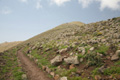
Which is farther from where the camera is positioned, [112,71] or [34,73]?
[34,73]

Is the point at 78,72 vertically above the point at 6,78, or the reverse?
the point at 6,78

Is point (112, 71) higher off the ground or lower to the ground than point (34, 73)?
higher

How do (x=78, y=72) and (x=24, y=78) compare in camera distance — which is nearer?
(x=78, y=72)

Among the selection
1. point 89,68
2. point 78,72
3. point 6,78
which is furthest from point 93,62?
point 6,78

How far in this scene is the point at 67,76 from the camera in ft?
25.9

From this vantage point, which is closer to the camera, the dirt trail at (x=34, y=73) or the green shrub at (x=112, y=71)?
the green shrub at (x=112, y=71)

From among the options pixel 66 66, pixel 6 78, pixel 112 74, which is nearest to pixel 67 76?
pixel 66 66

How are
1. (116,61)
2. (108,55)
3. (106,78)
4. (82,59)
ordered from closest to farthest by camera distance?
(106,78) < (116,61) < (108,55) < (82,59)

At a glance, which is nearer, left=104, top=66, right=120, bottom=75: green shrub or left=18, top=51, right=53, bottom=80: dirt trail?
left=104, top=66, right=120, bottom=75: green shrub

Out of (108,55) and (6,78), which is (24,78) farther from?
(108,55)

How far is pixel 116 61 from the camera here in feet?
24.8

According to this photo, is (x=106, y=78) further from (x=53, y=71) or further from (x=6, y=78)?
(x=6, y=78)

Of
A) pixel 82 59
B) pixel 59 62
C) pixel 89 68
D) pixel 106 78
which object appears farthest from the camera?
pixel 59 62

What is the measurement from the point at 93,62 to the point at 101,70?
145 cm
